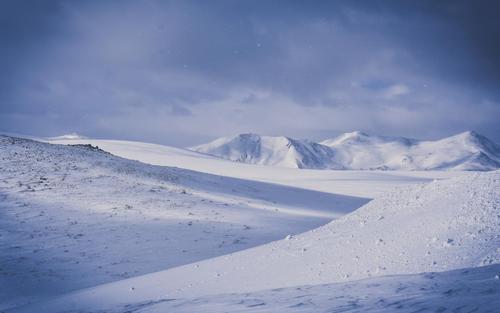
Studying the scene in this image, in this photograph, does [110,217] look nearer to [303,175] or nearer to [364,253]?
[364,253]

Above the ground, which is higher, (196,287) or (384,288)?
(384,288)

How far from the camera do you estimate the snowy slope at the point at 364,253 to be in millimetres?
6551

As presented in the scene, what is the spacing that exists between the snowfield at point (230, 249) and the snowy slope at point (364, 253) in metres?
0.03

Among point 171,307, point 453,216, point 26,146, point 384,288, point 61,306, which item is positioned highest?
point 26,146

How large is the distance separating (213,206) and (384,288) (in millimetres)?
12779

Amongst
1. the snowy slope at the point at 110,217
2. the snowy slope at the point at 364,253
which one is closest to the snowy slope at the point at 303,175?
the snowy slope at the point at 110,217

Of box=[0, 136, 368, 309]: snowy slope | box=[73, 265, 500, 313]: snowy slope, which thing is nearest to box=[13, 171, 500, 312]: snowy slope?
box=[73, 265, 500, 313]: snowy slope

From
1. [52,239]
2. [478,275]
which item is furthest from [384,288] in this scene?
[52,239]

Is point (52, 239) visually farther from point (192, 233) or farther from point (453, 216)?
point (453, 216)

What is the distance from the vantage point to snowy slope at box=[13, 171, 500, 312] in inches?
258

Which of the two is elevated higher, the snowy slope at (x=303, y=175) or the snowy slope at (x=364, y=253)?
the snowy slope at (x=303, y=175)

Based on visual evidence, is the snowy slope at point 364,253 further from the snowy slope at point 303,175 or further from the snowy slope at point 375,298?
the snowy slope at point 303,175

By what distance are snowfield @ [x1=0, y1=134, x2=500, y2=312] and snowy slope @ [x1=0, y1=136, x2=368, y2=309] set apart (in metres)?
0.06

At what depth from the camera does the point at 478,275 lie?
5449mm
